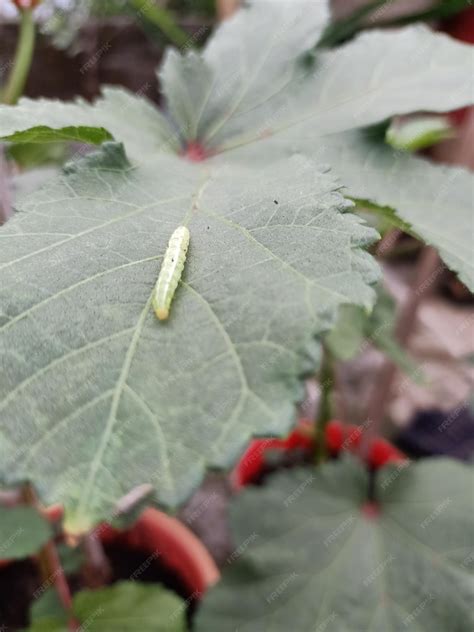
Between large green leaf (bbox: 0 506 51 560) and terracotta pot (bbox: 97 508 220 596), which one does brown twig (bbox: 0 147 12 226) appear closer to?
large green leaf (bbox: 0 506 51 560)

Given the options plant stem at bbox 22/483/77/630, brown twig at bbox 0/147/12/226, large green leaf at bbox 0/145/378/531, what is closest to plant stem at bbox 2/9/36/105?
brown twig at bbox 0/147/12/226

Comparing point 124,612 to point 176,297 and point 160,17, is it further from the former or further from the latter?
point 160,17

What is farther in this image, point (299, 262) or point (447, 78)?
point (447, 78)

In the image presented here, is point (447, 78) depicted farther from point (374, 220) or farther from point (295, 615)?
point (295, 615)

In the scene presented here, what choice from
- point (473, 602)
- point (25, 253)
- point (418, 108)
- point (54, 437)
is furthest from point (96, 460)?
point (473, 602)

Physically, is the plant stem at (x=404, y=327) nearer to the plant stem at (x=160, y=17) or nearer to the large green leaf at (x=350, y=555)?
the large green leaf at (x=350, y=555)

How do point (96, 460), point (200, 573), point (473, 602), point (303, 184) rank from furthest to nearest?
point (200, 573) < point (473, 602) < point (303, 184) < point (96, 460)

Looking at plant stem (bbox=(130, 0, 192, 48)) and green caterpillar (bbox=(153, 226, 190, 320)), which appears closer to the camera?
green caterpillar (bbox=(153, 226, 190, 320))
